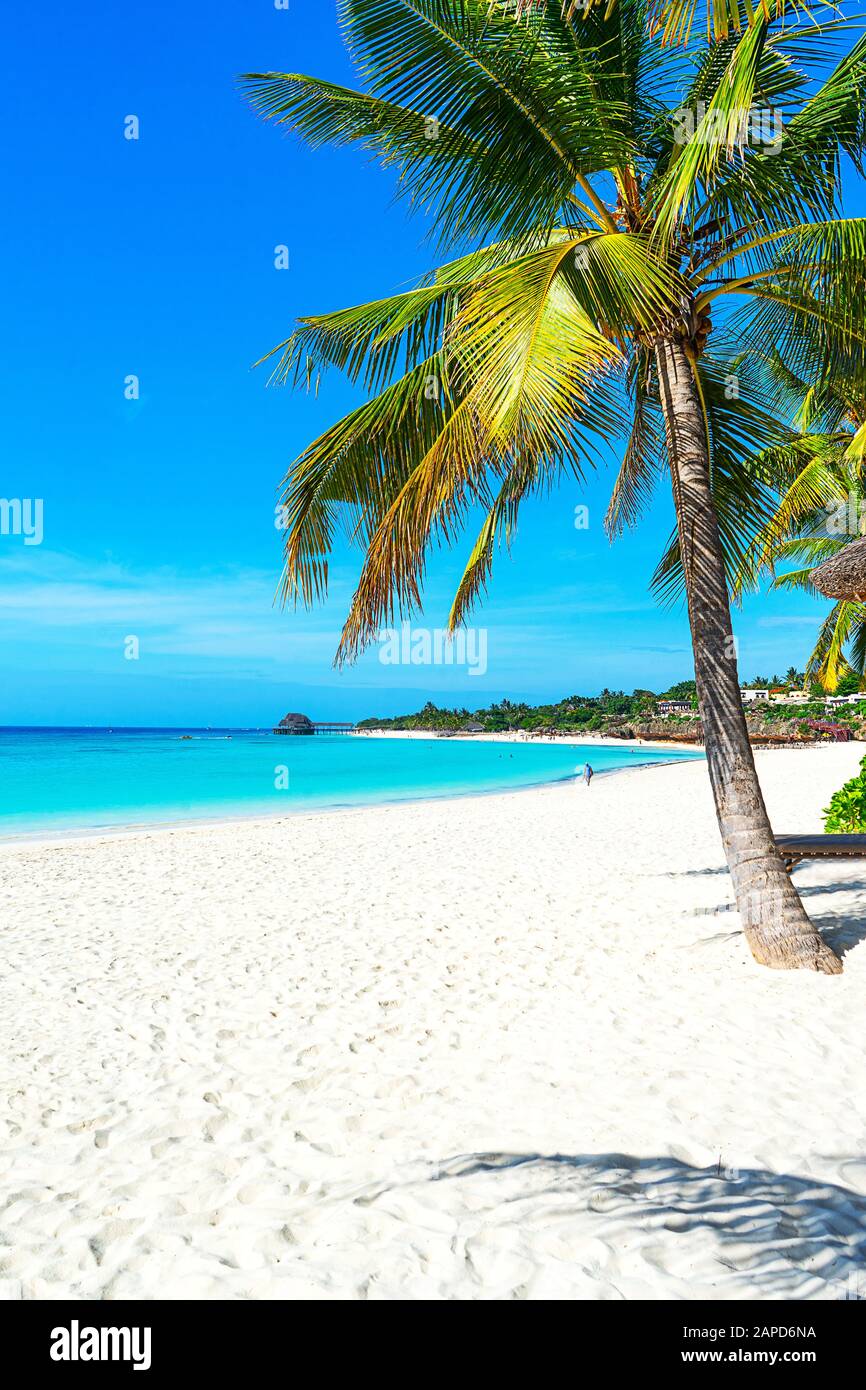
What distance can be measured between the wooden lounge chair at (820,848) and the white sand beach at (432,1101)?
0.44 m

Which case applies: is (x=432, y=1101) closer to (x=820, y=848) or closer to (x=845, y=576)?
(x=845, y=576)

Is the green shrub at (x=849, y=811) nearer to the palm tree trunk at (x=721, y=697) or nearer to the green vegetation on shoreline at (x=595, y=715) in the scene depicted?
the palm tree trunk at (x=721, y=697)

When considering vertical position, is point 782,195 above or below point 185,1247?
above

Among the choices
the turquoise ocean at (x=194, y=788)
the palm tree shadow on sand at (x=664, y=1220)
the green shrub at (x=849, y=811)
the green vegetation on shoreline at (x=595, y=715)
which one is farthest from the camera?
the green vegetation on shoreline at (x=595, y=715)

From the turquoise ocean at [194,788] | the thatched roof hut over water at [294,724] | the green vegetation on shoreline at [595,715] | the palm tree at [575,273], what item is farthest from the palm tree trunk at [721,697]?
the thatched roof hut over water at [294,724]

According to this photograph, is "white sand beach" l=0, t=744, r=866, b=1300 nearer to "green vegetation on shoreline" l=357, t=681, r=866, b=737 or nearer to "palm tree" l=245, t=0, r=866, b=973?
"palm tree" l=245, t=0, r=866, b=973

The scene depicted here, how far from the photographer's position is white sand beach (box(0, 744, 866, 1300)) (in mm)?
2605

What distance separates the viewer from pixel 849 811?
1067 cm

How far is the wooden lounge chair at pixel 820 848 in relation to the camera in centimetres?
717

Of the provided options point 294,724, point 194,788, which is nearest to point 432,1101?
point 194,788

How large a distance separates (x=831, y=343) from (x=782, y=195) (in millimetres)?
1227
